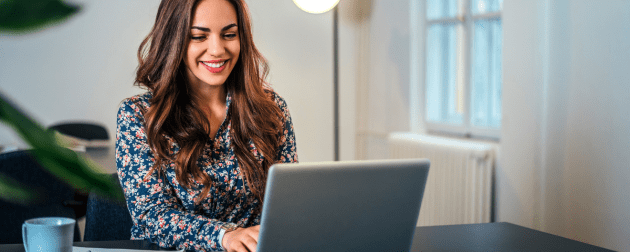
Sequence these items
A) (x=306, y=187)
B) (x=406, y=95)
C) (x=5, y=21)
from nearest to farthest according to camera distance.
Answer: (x=5, y=21) < (x=306, y=187) < (x=406, y=95)

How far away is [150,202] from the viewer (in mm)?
1271

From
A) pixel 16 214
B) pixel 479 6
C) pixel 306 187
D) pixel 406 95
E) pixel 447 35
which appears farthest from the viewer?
pixel 406 95

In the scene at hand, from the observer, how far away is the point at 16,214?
3.92 feet

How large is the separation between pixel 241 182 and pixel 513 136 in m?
1.58

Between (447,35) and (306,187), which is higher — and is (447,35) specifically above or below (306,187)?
above

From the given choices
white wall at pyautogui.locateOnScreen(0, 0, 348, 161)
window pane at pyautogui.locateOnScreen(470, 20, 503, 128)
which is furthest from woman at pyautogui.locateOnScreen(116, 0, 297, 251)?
window pane at pyautogui.locateOnScreen(470, 20, 503, 128)

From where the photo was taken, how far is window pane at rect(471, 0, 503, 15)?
9.26ft

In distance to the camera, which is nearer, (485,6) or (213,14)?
(213,14)

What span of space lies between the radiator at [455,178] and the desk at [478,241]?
4.66 ft

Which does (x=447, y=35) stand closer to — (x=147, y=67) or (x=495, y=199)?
(x=495, y=199)

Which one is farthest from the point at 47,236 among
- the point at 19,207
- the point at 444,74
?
the point at 444,74

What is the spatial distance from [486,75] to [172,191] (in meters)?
2.07

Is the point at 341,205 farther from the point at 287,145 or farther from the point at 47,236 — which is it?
the point at 287,145

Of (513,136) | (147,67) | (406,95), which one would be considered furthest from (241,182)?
(406,95)
